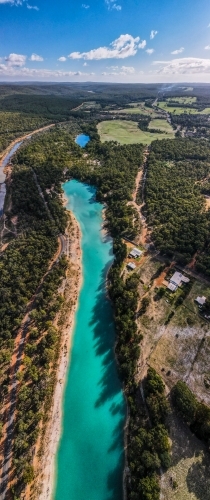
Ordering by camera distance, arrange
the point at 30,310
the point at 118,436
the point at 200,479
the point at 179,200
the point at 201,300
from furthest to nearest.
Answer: the point at 179,200 → the point at 201,300 → the point at 30,310 → the point at 118,436 → the point at 200,479

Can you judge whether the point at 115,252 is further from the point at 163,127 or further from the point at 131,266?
the point at 163,127

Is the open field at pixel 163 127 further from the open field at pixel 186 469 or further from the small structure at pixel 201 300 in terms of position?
the open field at pixel 186 469

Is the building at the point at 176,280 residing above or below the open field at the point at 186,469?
above

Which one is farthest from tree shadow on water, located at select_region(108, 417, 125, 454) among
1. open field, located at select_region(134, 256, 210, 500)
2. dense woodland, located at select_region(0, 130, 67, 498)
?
dense woodland, located at select_region(0, 130, 67, 498)

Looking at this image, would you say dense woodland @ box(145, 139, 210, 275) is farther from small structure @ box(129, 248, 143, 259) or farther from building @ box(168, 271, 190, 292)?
small structure @ box(129, 248, 143, 259)

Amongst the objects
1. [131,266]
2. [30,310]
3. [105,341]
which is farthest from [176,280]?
[30,310]

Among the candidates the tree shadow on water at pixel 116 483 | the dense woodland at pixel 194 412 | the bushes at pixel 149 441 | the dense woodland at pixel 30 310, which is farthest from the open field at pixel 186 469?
the dense woodland at pixel 30 310
